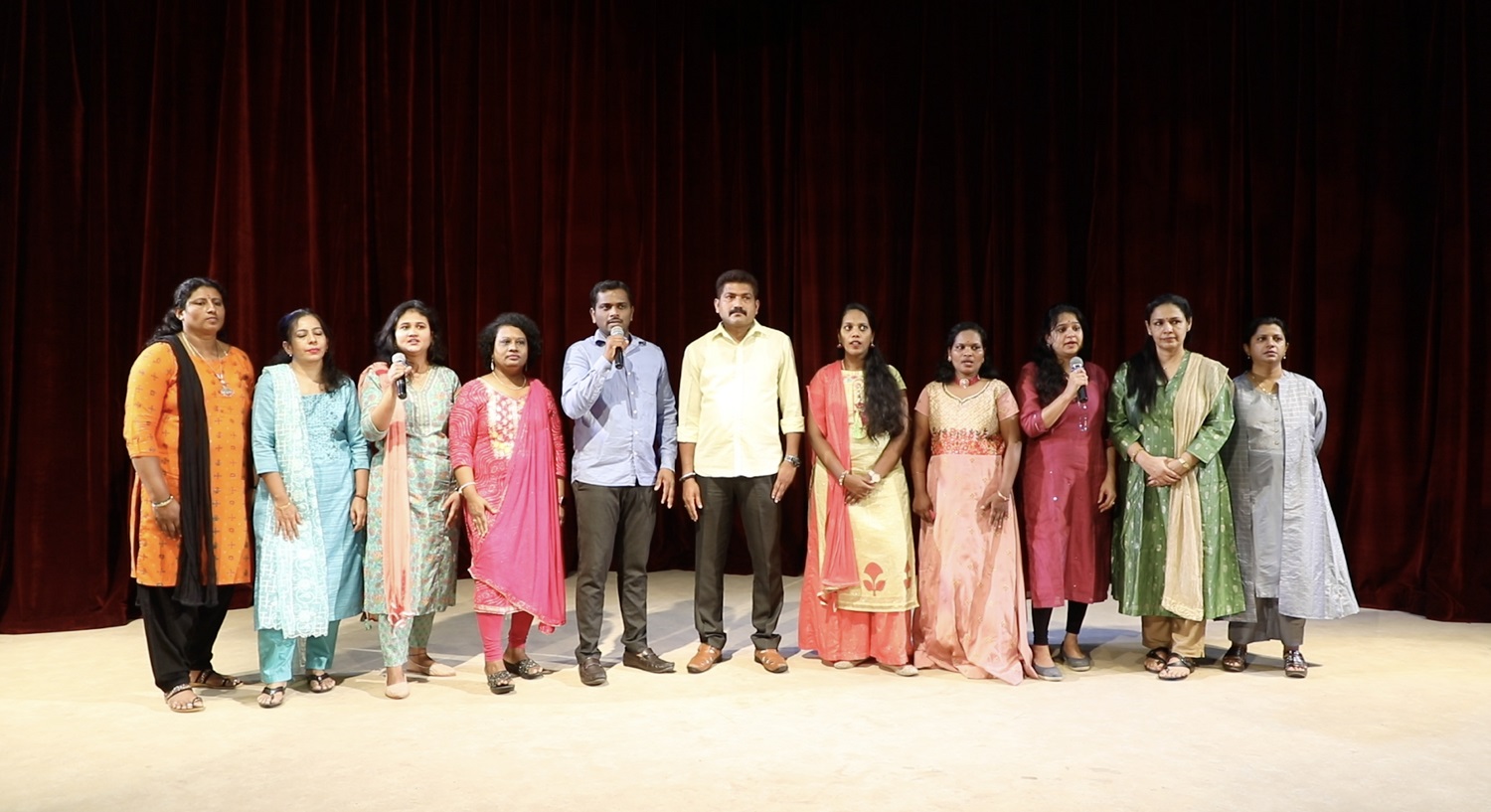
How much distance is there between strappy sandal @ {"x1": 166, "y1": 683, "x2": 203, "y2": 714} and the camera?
3582 millimetres

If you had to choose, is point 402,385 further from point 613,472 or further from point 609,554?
point 609,554

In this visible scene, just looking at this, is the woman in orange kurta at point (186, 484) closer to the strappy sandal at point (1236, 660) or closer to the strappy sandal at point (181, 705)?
the strappy sandal at point (181, 705)

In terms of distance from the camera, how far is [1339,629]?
4.95 meters

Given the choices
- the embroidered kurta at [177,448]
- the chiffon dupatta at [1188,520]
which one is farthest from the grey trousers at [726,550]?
the embroidered kurta at [177,448]

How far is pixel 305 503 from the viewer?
Answer: 3715mm

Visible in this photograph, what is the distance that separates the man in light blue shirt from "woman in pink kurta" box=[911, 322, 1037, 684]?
994 mm

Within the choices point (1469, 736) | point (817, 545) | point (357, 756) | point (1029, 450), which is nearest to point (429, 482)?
point (357, 756)

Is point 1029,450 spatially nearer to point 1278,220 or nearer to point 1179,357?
point 1179,357

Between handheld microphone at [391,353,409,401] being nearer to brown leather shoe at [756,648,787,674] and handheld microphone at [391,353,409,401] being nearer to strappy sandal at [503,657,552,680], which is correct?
strappy sandal at [503,657,552,680]

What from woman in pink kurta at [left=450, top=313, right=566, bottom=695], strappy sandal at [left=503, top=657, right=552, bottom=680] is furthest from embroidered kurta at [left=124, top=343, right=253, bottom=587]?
strappy sandal at [left=503, top=657, right=552, bottom=680]

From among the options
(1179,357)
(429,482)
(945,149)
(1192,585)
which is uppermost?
(945,149)

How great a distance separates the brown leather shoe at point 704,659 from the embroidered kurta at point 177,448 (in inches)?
61.7

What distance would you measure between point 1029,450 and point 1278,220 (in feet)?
8.41

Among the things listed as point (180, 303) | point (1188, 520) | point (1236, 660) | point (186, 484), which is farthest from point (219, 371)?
point (1236, 660)
